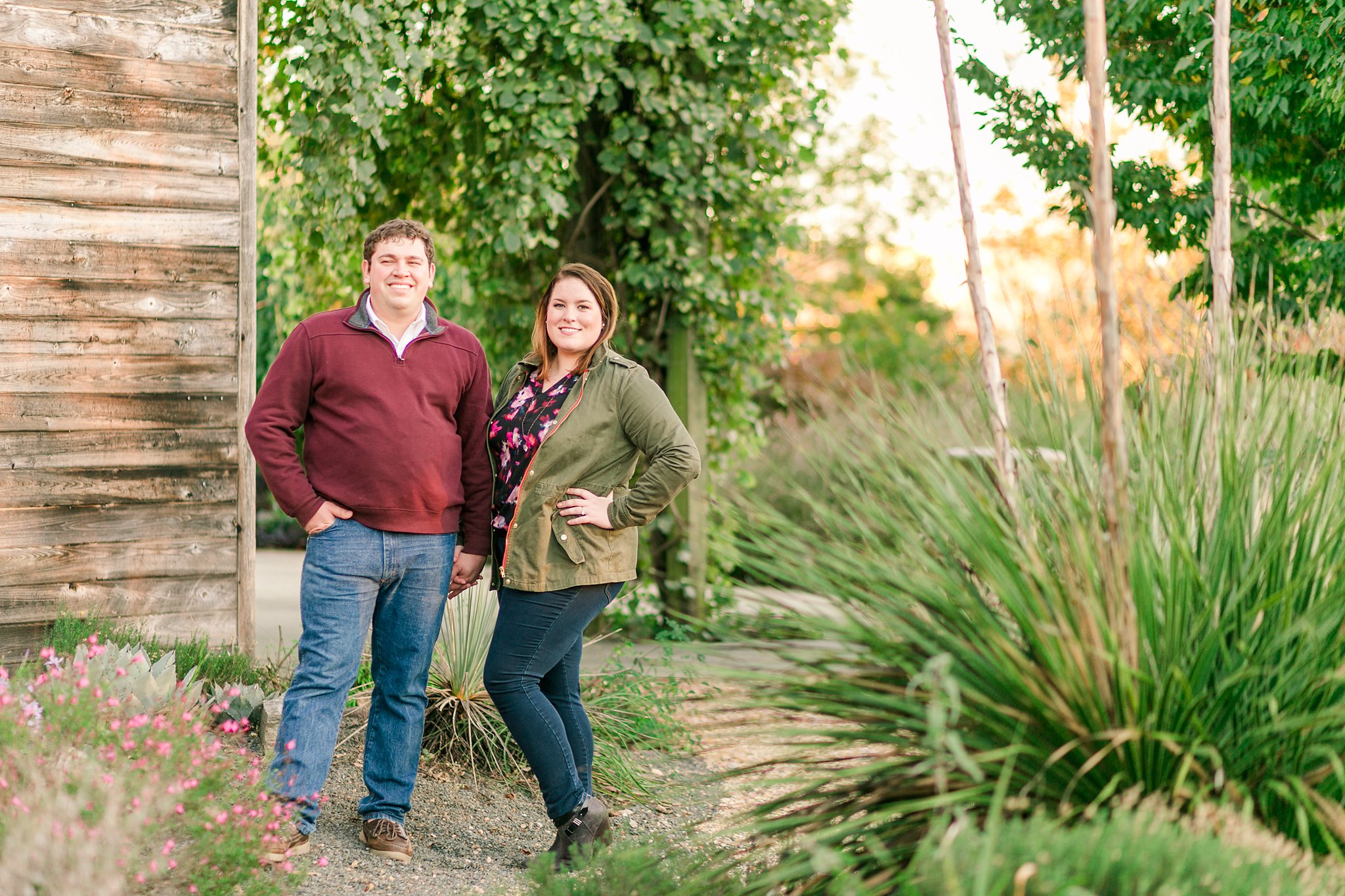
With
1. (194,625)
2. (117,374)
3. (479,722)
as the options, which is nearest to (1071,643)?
(479,722)

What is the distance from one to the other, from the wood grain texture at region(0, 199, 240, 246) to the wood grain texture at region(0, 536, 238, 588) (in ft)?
3.58

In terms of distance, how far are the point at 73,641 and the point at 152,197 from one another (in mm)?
1599

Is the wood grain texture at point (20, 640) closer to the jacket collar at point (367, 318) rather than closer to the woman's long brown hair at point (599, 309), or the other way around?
the jacket collar at point (367, 318)

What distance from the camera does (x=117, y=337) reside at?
4027 millimetres

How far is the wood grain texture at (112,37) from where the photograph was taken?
389 cm

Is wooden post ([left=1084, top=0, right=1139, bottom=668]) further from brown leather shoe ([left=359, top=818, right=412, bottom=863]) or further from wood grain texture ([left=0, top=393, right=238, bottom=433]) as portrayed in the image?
wood grain texture ([left=0, top=393, right=238, bottom=433])

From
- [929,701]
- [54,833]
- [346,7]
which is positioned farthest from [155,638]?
[929,701]

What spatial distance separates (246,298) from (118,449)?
71 centimetres

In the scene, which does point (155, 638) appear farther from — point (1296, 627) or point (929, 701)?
point (1296, 627)

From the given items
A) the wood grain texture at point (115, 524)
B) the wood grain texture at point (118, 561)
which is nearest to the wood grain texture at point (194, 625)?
the wood grain texture at point (118, 561)

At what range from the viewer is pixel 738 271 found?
5797 mm

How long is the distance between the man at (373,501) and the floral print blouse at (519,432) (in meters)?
0.13

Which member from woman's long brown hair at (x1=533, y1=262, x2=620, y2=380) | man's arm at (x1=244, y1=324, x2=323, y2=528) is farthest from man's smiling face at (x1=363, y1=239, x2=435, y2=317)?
woman's long brown hair at (x1=533, y1=262, x2=620, y2=380)

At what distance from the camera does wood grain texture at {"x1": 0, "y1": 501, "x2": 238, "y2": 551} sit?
389 centimetres
